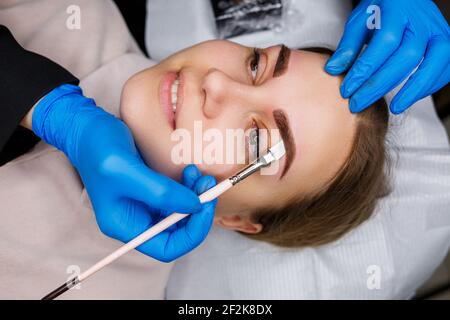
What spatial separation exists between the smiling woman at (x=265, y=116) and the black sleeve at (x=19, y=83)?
15 centimetres

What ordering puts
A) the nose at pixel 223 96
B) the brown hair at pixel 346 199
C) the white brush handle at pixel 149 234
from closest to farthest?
the white brush handle at pixel 149 234, the nose at pixel 223 96, the brown hair at pixel 346 199

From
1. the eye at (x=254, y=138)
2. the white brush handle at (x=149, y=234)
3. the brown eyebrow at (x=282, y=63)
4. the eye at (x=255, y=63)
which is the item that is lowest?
the white brush handle at (x=149, y=234)

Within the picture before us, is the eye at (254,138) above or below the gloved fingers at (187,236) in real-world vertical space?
above

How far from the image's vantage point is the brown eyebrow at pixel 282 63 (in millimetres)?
876

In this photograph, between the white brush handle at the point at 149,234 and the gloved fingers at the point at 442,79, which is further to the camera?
the gloved fingers at the point at 442,79

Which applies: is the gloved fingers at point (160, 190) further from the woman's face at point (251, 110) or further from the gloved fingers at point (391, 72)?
the gloved fingers at point (391, 72)

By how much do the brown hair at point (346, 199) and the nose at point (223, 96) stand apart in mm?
247

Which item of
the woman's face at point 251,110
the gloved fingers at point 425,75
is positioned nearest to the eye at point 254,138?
the woman's face at point 251,110

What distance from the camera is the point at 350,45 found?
0.96 m

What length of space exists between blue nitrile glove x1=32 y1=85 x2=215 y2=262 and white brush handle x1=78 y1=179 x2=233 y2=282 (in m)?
0.02

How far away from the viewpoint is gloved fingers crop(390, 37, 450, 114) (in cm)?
95

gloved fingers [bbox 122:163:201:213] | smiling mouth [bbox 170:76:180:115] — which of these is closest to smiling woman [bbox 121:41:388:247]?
smiling mouth [bbox 170:76:180:115]

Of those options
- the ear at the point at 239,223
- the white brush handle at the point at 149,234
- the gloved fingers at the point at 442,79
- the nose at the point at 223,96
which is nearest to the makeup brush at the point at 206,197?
the white brush handle at the point at 149,234

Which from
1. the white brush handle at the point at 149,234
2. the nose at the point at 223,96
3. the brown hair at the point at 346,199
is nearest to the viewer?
the white brush handle at the point at 149,234
